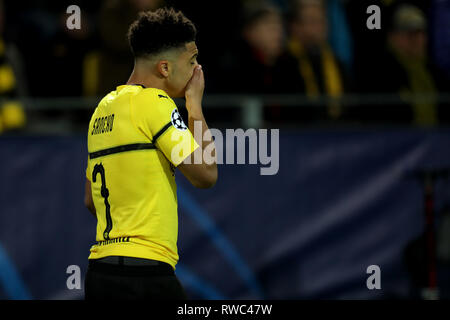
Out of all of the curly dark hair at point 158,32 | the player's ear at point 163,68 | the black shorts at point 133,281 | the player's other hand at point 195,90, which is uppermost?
the curly dark hair at point 158,32

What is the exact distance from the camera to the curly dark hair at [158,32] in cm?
423

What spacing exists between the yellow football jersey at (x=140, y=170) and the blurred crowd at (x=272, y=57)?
404cm

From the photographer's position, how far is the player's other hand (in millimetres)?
4262

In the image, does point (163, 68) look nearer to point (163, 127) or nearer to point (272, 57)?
point (163, 127)

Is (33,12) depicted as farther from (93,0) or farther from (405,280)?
(405,280)

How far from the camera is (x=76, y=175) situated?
25.9 ft

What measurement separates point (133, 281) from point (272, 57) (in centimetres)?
486

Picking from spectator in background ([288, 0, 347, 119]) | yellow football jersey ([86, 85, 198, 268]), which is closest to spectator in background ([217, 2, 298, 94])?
spectator in background ([288, 0, 347, 119])

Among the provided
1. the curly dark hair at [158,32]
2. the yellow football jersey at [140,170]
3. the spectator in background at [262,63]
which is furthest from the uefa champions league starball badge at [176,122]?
the spectator in background at [262,63]

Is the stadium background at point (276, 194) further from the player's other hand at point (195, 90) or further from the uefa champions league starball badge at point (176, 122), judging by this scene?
the uefa champions league starball badge at point (176, 122)

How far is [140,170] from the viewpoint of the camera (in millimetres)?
4105

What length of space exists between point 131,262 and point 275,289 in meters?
4.05

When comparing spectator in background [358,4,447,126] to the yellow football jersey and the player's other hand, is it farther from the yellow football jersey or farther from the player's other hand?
the yellow football jersey

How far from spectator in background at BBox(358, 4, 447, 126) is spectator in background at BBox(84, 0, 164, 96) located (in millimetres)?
2460
